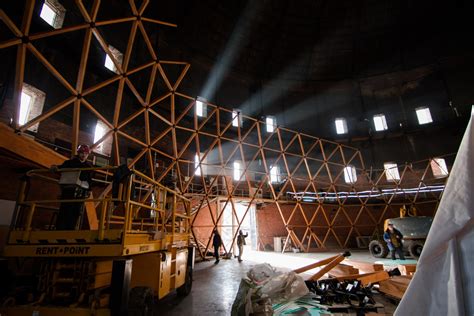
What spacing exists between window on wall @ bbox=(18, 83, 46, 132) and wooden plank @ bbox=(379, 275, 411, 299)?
10.8 m

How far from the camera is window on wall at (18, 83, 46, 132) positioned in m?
8.05

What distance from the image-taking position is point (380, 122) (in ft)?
66.5

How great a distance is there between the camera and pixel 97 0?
5848mm

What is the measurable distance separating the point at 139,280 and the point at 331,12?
A: 2149 cm

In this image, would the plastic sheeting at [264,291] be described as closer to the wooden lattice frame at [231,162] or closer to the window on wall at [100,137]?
the wooden lattice frame at [231,162]

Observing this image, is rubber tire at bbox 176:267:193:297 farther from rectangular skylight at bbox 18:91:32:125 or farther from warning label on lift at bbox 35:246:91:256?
rectangular skylight at bbox 18:91:32:125

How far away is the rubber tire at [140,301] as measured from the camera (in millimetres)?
2732

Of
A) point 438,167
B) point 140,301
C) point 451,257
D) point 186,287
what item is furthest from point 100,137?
point 438,167

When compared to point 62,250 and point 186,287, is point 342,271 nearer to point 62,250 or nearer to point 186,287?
point 186,287

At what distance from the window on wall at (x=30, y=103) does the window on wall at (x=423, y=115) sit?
24.7 meters

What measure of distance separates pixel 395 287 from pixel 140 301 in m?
3.96

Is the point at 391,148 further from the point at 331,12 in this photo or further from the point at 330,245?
the point at 331,12

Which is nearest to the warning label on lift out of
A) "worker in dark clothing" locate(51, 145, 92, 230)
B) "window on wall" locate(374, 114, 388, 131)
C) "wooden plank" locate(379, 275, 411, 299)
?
"worker in dark clothing" locate(51, 145, 92, 230)

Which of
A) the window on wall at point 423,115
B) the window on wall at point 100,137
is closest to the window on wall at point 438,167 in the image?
the window on wall at point 423,115
